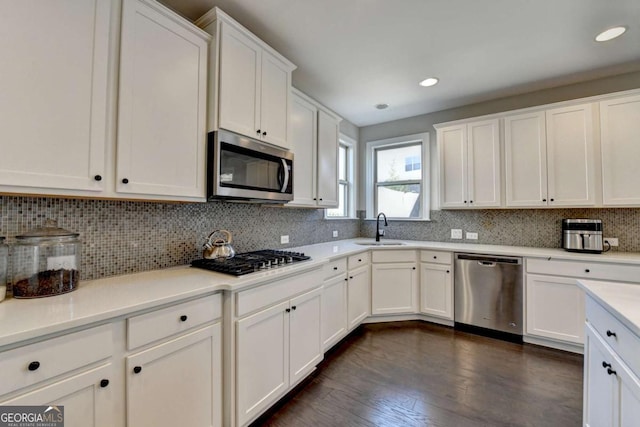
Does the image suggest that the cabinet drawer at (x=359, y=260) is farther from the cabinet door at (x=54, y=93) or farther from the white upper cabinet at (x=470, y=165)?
the cabinet door at (x=54, y=93)

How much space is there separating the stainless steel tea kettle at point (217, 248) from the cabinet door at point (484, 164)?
277cm

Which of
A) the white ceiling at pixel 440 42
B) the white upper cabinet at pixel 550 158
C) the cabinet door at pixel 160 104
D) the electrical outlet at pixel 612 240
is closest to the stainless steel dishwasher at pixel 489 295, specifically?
the white upper cabinet at pixel 550 158

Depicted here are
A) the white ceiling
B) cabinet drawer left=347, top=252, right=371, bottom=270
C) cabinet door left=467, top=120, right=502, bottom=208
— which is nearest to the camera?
the white ceiling

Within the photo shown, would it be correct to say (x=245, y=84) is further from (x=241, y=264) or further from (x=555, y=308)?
(x=555, y=308)

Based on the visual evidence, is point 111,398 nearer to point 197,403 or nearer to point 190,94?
point 197,403

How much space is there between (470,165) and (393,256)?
1.42 m

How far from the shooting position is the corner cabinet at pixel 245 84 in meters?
1.72

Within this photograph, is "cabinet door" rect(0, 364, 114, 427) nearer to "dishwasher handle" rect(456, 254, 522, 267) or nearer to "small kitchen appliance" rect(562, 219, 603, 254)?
"dishwasher handle" rect(456, 254, 522, 267)

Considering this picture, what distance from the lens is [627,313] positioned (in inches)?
40.1

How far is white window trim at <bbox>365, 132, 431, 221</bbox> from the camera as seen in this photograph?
3760mm

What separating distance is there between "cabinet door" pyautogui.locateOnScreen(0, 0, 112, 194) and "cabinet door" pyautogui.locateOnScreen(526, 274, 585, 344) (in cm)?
355

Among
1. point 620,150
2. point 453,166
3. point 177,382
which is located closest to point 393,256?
point 453,166

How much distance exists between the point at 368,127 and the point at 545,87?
2160 mm

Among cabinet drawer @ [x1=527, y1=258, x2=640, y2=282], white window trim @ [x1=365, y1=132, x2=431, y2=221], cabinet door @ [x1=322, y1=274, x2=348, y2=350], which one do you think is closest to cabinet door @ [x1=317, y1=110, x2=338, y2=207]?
cabinet door @ [x1=322, y1=274, x2=348, y2=350]
